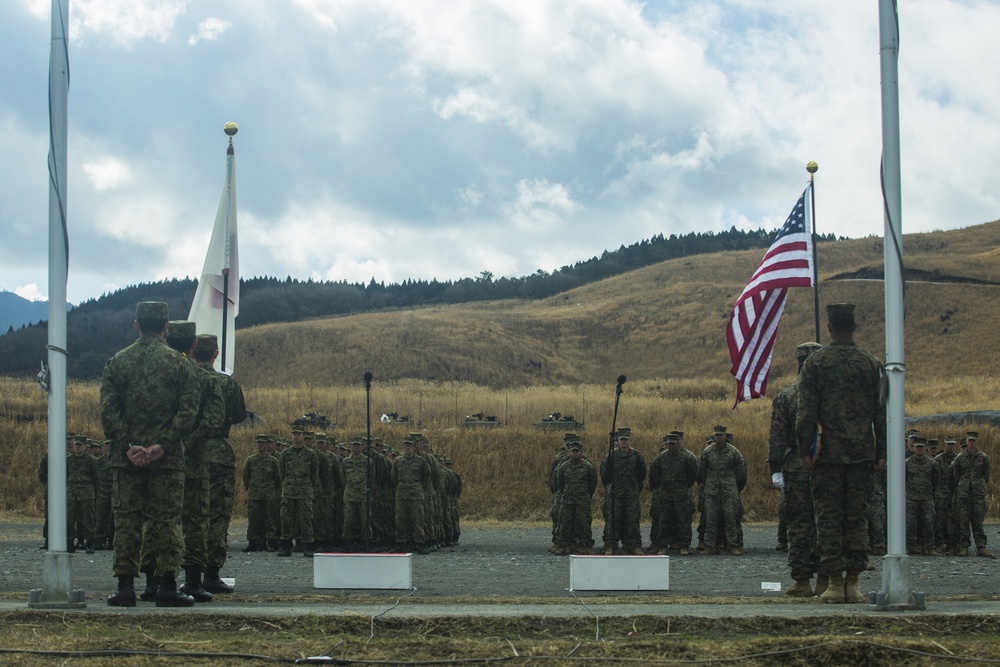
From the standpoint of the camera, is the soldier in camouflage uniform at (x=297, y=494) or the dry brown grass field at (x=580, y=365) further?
the dry brown grass field at (x=580, y=365)

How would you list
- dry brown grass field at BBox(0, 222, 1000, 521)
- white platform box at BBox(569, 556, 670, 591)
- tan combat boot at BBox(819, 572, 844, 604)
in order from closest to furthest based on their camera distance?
tan combat boot at BBox(819, 572, 844, 604) → white platform box at BBox(569, 556, 670, 591) → dry brown grass field at BBox(0, 222, 1000, 521)

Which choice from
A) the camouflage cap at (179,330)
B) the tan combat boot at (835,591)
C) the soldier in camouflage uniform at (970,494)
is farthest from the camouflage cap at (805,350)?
the soldier in camouflage uniform at (970,494)

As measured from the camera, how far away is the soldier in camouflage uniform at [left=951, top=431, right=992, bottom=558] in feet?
65.2

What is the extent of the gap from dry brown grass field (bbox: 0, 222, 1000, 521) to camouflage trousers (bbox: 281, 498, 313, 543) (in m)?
13.3

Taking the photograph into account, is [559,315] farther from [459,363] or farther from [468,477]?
[468,477]

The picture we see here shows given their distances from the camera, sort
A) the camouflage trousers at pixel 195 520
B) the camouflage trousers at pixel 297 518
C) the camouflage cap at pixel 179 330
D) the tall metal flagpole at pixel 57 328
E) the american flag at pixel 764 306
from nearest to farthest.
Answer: the tall metal flagpole at pixel 57 328 → the camouflage trousers at pixel 195 520 → the camouflage cap at pixel 179 330 → the american flag at pixel 764 306 → the camouflage trousers at pixel 297 518

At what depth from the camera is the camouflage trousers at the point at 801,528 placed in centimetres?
1030

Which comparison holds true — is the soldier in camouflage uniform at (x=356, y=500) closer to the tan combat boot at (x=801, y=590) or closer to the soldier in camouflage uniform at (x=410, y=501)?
the soldier in camouflage uniform at (x=410, y=501)

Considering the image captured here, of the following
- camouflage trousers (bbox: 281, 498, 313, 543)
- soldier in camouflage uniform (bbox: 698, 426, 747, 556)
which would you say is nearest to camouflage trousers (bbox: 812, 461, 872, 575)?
soldier in camouflage uniform (bbox: 698, 426, 747, 556)

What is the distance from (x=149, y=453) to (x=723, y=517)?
508 inches

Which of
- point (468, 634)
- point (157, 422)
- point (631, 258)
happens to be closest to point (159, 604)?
point (157, 422)

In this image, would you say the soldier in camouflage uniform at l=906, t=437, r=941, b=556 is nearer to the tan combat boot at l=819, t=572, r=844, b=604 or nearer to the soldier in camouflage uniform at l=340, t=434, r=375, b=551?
the soldier in camouflage uniform at l=340, t=434, r=375, b=551

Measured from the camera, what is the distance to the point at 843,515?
902cm

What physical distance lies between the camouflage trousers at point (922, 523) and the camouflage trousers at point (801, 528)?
31.8 feet
